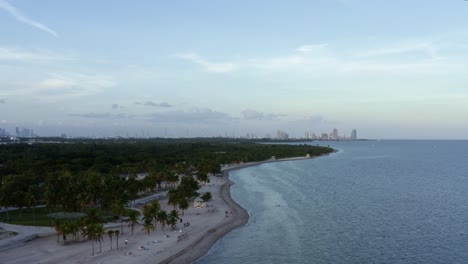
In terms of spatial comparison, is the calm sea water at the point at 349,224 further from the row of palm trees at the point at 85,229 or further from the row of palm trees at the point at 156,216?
the row of palm trees at the point at 85,229

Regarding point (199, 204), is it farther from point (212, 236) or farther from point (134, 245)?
point (134, 245)

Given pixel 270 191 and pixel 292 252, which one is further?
pixel 270 191

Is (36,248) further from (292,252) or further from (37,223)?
(292,252)

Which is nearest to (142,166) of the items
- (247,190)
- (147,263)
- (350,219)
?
(247,190)

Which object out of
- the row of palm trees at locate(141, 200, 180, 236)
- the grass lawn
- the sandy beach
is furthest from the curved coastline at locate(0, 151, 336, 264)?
the grass lawn

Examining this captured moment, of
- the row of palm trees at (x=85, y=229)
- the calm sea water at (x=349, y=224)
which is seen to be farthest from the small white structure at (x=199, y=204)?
the row of palm trees at (x=85, y=229)

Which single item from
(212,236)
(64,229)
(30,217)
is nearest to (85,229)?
(64,229)

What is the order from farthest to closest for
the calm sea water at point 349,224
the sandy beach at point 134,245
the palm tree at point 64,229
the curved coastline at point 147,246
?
the palm tree at point 64,229 → the calm sea water at point 349,224 → the sandy beach at point 134,245 → the curved coastline at point 147,246

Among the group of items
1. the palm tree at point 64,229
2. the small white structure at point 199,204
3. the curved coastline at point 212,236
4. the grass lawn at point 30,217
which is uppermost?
the palm tree at point 64,229
